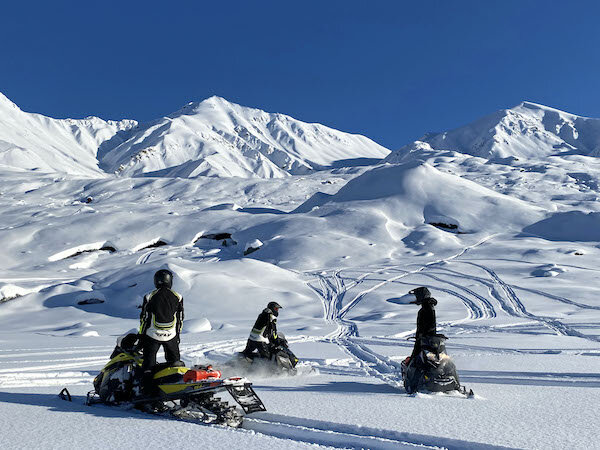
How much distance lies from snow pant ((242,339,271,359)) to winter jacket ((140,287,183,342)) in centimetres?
322

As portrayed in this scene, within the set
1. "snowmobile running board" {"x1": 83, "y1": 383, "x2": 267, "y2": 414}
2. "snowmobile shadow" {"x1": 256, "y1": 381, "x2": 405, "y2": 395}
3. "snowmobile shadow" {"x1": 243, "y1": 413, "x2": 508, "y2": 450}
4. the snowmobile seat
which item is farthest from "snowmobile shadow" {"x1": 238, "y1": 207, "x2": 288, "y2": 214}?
"snowmobile shadow" {"x1": 243, "y1": 413, "x2": 508, "y2": 450}

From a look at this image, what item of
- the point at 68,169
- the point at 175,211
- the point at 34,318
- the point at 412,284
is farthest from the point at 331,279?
the point at 68,169

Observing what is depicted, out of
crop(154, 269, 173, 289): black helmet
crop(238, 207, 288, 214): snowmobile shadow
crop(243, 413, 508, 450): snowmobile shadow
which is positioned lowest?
crop(243, 413, 508, 450): snowmobile shadow

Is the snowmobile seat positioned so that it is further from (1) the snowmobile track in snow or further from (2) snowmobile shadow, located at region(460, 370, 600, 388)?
(1) the snowmobile track in snow

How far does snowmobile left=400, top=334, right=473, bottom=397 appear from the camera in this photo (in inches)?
272

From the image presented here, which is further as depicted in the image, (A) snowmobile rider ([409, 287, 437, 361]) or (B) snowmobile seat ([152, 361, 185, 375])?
(A) snowmobile rider ([409, 287, 437, 361])

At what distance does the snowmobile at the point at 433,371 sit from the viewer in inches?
272

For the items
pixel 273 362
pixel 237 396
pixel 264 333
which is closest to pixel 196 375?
pixel 237 396

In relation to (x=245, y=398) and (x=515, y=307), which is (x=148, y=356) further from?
(x=515, y=307)

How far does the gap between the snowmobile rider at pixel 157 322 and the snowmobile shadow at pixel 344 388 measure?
2.18m

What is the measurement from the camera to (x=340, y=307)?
78.0ft

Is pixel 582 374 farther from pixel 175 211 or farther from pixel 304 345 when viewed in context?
pixel 175 211

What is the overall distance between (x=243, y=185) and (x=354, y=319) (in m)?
74.0

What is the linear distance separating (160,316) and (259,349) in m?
3.45
